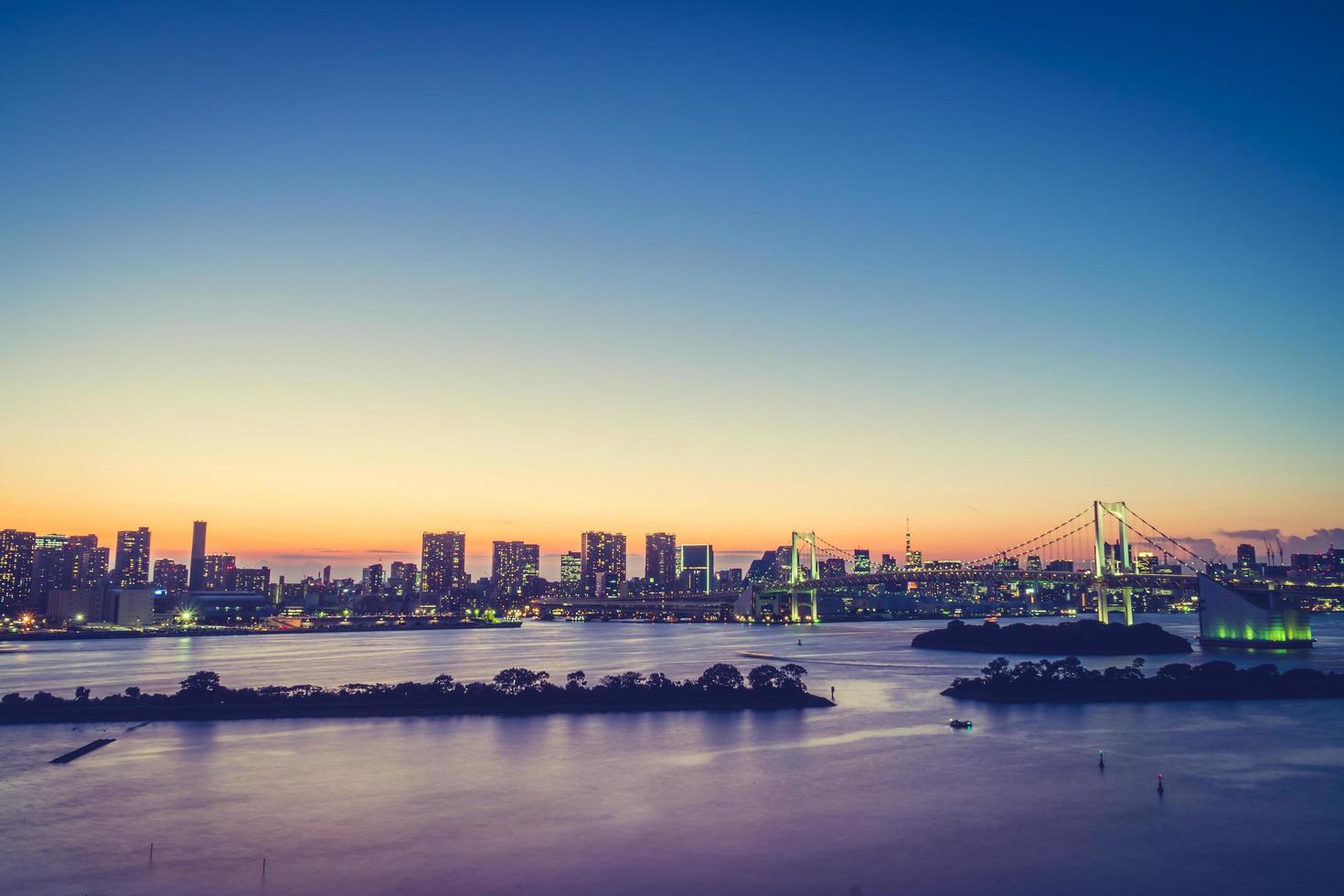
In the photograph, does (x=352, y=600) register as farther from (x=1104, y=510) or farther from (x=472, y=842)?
(x=472, y=842)

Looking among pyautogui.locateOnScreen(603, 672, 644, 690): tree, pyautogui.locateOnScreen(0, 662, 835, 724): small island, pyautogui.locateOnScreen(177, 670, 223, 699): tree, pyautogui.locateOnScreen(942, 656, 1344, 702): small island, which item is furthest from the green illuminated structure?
pyautogui.locateOnScreen(177, 670, 223, 699): tree

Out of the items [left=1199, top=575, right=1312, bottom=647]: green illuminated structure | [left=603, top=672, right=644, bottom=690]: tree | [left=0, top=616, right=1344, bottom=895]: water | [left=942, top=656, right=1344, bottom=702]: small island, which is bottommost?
[left=0, top=616, right=1344, bottom=895]: water

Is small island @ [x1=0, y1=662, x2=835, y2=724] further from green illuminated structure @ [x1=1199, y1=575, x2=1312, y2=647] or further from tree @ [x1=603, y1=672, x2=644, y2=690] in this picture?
green illuminated structure @ [x1=1199, y1=575, x2=1312, y2=647]

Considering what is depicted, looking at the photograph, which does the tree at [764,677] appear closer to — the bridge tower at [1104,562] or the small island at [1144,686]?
the small island at [1144,686]

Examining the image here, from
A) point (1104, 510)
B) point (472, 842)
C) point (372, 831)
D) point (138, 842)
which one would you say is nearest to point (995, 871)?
point (472, 842)

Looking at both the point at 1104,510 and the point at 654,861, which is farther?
the point at 1104,510

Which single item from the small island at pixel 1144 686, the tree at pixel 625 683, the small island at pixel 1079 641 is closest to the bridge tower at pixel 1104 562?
the small island at pixel 1079 641
